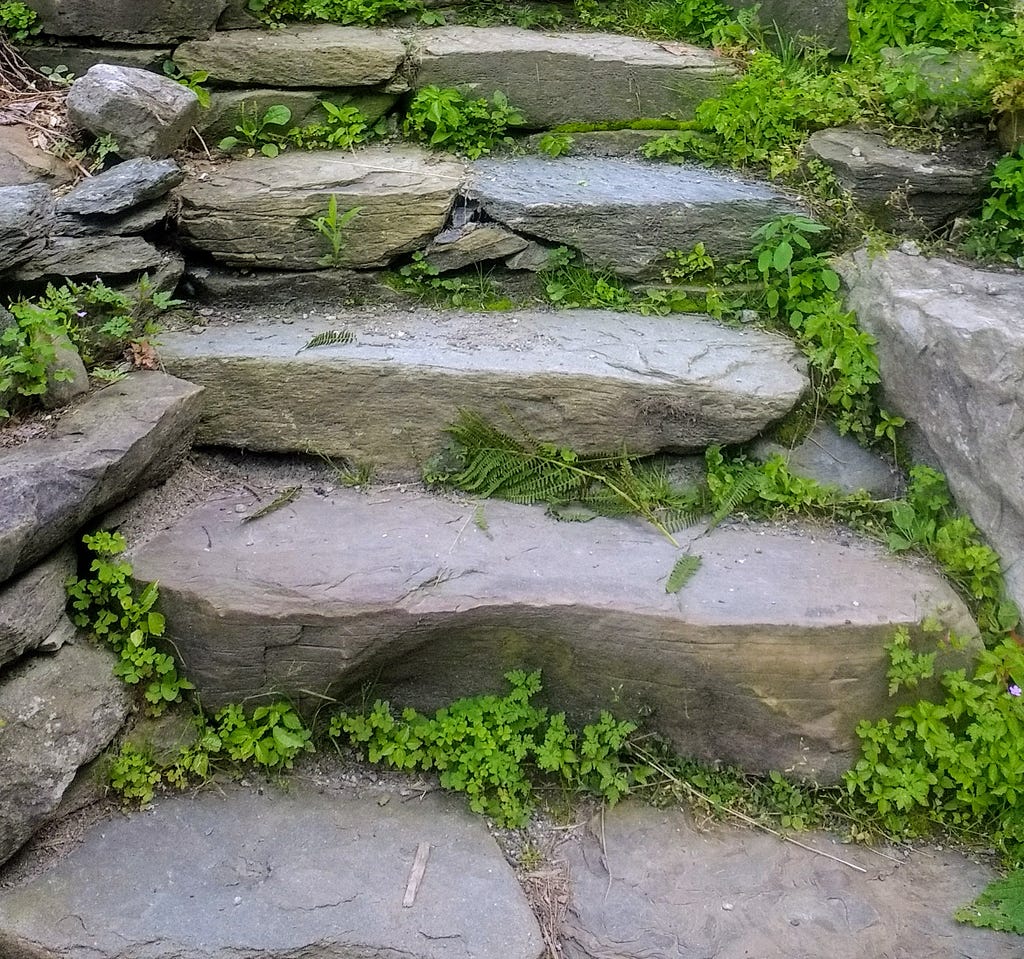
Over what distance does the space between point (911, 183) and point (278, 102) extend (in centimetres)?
291

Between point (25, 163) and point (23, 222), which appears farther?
point (25, 163)

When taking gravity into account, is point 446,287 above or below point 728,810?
above

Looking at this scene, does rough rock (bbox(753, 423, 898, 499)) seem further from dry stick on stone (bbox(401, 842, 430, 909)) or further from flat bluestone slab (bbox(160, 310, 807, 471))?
dry stick on stone (bbox(401, 842, 430, 909))

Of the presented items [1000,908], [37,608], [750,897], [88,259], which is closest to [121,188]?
[88,259]

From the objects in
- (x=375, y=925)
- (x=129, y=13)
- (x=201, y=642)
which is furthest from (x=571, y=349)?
(x=129, y=13)

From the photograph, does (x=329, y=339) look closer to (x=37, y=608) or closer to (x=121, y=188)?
(x=121, y=188)

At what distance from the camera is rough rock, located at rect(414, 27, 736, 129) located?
14.6ft

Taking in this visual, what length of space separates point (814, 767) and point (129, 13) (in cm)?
437

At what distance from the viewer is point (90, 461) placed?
2855mm

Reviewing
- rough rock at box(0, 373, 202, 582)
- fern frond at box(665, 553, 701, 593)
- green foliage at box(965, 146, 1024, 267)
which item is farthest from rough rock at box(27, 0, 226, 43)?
green foliage at box(965, 146, 1024, 267)

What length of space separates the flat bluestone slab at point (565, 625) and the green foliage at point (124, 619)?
53 millimetres

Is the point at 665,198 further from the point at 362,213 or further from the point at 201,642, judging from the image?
the point at 201,642

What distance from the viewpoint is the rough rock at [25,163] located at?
3.66 metres

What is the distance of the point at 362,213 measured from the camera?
3.85 meters
